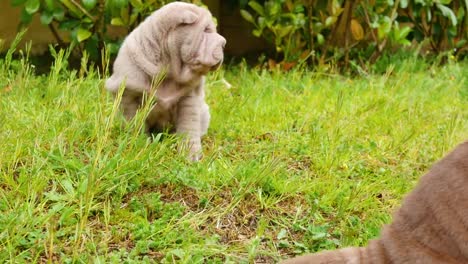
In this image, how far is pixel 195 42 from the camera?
2934 mm

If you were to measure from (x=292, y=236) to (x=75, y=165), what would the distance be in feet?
3.14

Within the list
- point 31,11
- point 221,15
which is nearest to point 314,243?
point 31,11

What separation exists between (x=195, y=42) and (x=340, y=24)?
123 inches

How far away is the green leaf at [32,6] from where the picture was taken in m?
4.64

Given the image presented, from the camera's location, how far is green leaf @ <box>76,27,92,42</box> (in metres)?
4.77

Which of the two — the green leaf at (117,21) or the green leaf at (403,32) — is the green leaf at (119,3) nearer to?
the green leaf at (117,21)

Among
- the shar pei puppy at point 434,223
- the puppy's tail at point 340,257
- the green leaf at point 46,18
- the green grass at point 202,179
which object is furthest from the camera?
the green leaf at point 46,18

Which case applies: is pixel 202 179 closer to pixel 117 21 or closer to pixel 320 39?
pixel 117 21

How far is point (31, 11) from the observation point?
4648 mm

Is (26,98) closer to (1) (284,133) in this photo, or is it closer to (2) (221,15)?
(1) (284,133)

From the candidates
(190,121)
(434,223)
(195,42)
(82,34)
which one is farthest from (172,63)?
(82,34)

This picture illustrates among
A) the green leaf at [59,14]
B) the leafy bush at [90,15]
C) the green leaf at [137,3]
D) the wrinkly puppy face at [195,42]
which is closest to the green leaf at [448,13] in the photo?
the leafy bush at [90,15]

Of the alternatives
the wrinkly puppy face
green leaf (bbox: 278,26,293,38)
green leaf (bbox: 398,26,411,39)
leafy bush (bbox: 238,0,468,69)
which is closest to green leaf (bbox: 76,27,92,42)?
leafy bush (bbox: 238,0,468,69)

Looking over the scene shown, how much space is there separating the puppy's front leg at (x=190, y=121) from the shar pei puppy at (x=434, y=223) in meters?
1.37
